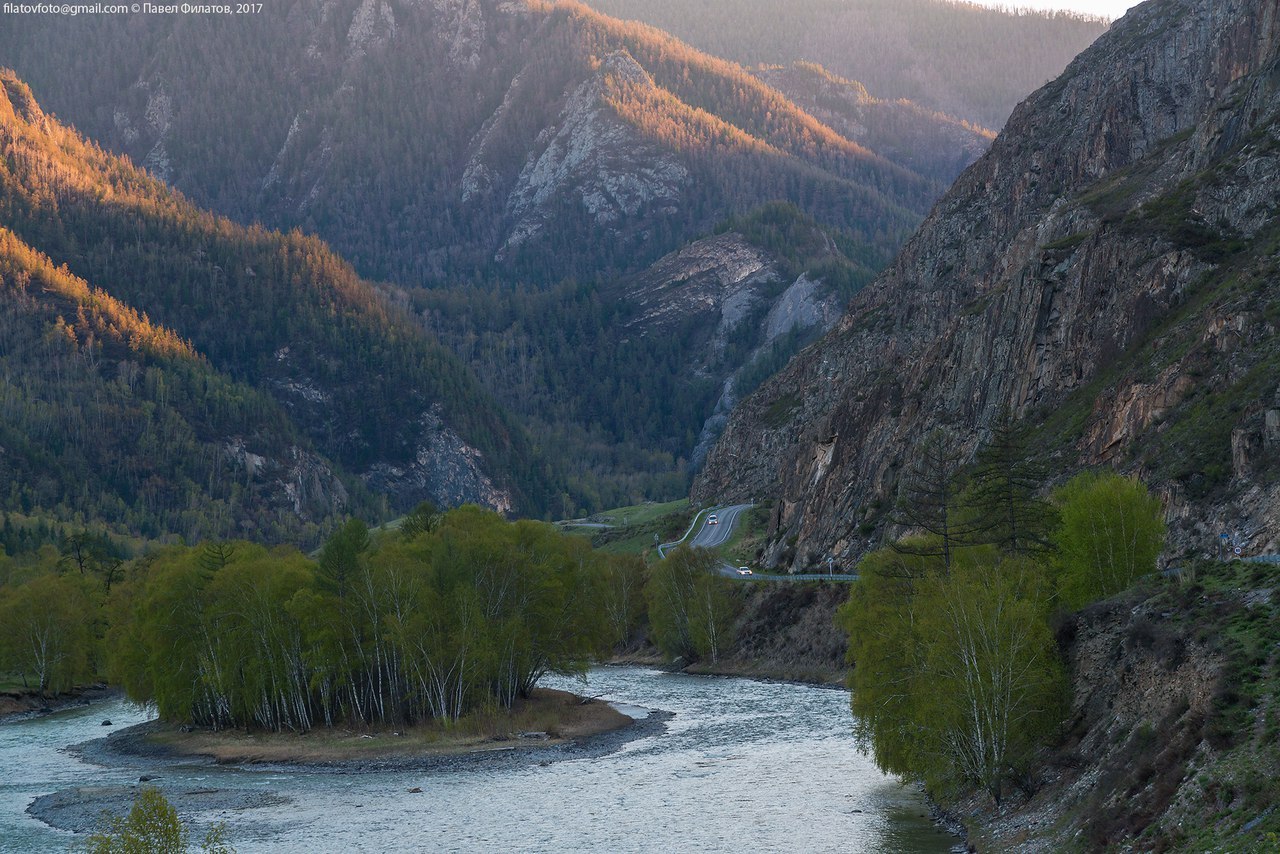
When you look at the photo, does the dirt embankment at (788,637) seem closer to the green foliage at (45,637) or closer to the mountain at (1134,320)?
the mountain at (1134,320)

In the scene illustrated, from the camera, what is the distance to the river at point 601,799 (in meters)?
65.3

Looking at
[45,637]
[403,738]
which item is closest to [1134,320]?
[403,738]

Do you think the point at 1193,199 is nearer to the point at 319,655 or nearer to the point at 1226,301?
the point at 1226,301

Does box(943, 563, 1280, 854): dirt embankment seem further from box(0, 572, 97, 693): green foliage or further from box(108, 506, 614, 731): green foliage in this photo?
box(0, 572, 97, 693): green foliage

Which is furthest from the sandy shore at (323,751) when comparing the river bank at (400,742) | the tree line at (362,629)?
the tree line at (362,629)

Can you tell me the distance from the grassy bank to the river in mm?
4643

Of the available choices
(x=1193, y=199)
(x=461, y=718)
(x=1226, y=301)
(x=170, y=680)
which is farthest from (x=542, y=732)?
(x=1193, y=199)

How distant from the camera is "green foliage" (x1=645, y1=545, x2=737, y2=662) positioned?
16688 cm

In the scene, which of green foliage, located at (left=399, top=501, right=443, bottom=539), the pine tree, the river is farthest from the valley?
green foliage, located at (left=399, top=501, right=443, bottom=539)

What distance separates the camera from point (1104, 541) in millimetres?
77875

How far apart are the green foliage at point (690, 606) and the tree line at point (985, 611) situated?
73.6 m

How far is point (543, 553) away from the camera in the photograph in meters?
117

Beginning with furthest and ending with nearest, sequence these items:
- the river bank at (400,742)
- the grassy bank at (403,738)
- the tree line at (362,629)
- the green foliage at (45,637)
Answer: the green foliage at (45,637) → the tree line at (362,629) → the grassy bank at (403,738) → the river bank at (400,742)

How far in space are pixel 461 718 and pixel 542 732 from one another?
6531 mm
